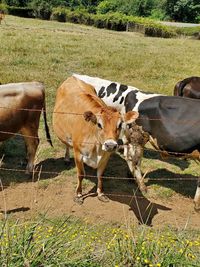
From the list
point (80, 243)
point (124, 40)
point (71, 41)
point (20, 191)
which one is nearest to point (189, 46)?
point (124, 40)

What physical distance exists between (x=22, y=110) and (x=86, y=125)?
116cm

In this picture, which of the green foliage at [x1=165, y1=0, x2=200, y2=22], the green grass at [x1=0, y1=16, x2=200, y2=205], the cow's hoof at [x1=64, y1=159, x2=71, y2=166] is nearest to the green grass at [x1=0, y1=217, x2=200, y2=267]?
the cow's hoof at [x1=64, y1=159, x2=71, y2=166]

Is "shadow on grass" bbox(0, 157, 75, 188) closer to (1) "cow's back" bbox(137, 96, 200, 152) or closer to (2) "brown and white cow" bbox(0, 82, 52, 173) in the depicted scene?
(2) "brown and white cow" bbox(0, 82, 52, 173)

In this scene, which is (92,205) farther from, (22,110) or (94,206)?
(22,110)

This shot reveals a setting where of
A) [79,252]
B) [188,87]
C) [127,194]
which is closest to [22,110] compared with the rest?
[127,194]

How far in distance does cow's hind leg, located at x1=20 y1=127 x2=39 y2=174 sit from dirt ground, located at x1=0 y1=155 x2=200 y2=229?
7.9 inches

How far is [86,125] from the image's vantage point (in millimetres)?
6363

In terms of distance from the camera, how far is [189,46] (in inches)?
802

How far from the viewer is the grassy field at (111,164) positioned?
3828 mm

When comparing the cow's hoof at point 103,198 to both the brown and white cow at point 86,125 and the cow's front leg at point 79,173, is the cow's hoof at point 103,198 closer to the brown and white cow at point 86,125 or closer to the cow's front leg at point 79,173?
the brown and white cow at point 86,125

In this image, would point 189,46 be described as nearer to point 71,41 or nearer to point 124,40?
point 124,40

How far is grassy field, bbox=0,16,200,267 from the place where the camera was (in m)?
3.83

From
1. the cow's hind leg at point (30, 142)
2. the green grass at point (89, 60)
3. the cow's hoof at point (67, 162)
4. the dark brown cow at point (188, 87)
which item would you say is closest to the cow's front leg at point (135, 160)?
the cow's hoof at point (67, 162)

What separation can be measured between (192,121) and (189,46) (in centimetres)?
1443
